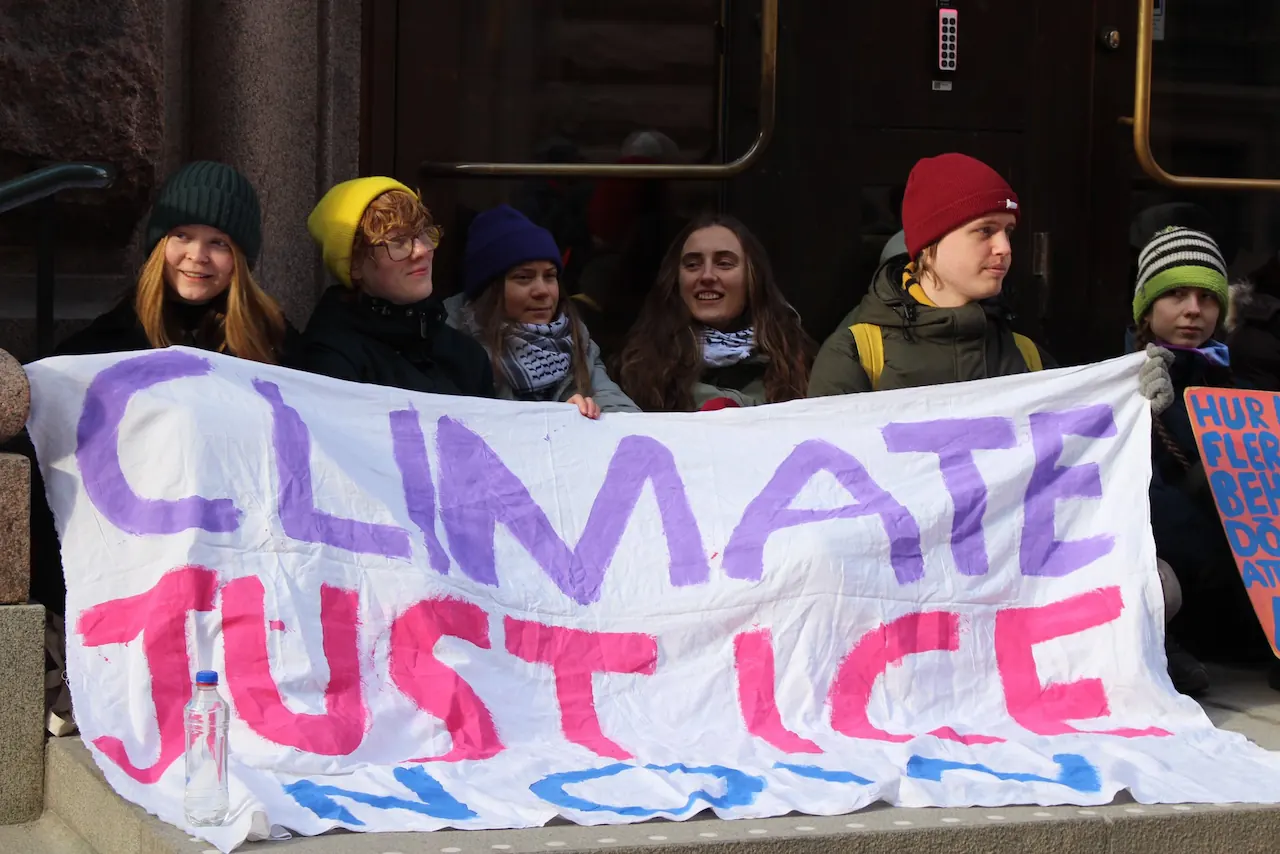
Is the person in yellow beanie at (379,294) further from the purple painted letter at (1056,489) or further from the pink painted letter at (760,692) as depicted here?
the purple painted letter at (1056,489)

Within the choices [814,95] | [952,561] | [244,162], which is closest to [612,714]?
[952,561]

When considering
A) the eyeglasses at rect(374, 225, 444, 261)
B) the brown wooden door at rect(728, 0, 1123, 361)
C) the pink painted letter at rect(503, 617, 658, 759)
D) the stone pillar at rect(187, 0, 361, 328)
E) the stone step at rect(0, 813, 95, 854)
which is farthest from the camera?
the brown wooden door at rect(728, 0, 1123, 361)

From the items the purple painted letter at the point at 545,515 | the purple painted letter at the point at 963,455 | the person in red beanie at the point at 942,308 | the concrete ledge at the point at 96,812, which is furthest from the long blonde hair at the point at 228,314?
the purple painted letter at the point at 963,455

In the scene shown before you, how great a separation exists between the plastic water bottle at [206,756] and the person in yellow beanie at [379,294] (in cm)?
152

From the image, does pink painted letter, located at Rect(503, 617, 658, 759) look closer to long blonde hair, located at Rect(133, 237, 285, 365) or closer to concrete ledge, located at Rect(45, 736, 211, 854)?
concrete ledge, located at Rect(45, 736, 211, 854)

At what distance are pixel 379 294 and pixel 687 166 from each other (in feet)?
5.01

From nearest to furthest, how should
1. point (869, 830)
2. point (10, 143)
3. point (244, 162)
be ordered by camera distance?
point (869, 830) < point (10, 143) < point (244, 162)

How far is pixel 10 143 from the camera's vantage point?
5.14 meters

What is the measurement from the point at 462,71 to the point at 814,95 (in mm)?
1263

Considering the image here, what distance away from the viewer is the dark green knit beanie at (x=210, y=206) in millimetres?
4797

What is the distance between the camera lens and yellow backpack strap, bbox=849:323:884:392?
519 centimetres

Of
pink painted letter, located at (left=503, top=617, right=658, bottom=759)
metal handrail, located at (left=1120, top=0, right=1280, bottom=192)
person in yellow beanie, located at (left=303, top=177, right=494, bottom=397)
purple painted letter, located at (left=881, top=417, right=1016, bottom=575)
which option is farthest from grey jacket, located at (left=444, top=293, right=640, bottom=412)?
metal handrail, located at (left=1120, top=0, right=1280, bottom=192)

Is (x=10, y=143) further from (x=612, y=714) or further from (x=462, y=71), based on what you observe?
(x=612, y=714)

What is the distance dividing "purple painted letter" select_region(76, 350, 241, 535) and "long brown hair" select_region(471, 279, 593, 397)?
49.1 inches
